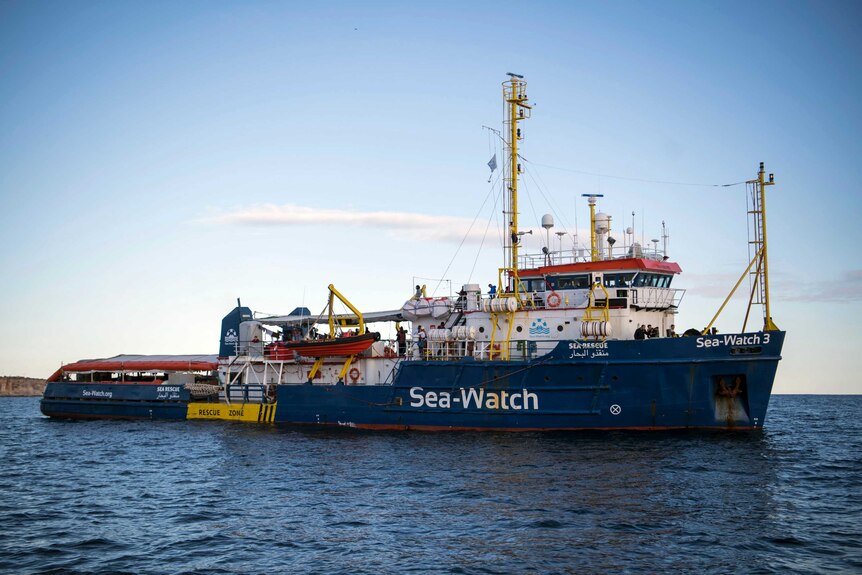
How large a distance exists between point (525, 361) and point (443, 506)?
36.1ft

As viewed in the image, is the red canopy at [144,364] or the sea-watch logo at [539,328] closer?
the sea-watch logo at [539,328]

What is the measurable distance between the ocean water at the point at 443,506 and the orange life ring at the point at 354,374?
14.2ft

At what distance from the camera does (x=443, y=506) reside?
56.3 ft

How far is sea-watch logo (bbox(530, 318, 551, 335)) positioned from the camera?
28.9 metres

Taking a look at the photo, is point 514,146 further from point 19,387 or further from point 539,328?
point 19,387

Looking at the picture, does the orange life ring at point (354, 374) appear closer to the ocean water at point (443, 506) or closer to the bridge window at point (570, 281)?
the ocean water at point (443, 506)

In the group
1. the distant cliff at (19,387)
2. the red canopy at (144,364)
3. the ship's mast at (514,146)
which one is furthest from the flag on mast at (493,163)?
the distant cliff at (19,387)

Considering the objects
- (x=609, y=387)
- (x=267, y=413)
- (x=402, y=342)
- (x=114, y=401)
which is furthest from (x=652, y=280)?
(x=114, y=401)

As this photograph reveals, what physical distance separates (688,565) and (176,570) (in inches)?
343

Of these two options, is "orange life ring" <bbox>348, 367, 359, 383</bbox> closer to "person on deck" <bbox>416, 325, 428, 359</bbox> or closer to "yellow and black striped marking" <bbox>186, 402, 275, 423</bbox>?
"person on deck" <bbox>416, 325, 428, 359</bbox>

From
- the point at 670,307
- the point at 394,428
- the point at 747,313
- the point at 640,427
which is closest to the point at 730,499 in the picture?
the point at 640,427

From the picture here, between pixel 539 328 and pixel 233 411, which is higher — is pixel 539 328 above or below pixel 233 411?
above

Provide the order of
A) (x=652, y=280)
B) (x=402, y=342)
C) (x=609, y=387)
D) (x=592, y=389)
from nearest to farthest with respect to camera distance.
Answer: (x=609, y=387) < (x=592, y=389) < (x=652, y=280) < (x=402, y=342)

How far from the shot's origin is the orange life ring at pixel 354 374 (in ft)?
106
